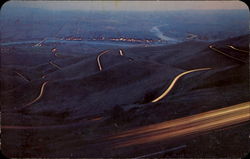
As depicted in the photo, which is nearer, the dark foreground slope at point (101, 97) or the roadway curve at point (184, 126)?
the roadway curve at point (184, 126)

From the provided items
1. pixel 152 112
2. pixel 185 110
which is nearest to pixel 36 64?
pixel 152 112

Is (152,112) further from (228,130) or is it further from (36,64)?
(36,64)

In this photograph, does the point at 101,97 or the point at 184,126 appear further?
the point at 101,97

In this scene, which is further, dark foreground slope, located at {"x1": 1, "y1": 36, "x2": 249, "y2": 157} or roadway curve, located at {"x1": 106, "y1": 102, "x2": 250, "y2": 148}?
dark foreground slope, located at {"x1": 1, "y1": 36, "x2": 249, "y2": 157}
